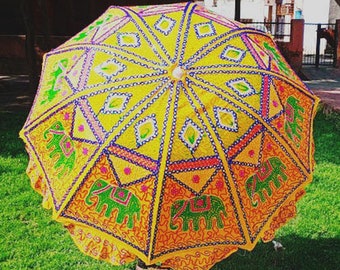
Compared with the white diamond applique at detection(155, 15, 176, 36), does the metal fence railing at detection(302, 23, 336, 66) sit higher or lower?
lower

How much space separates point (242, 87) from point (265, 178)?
0.46 m

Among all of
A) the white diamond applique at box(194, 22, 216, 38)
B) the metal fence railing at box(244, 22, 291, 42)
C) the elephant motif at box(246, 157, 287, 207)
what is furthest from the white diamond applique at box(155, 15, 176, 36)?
the metal fence railing at box(244, 22, 291, 42)

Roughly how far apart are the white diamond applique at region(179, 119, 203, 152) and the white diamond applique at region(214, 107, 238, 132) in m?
0.11

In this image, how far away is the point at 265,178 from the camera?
2.73 meters

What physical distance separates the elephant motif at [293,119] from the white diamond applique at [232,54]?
354mm

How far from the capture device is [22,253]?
4.43 metres

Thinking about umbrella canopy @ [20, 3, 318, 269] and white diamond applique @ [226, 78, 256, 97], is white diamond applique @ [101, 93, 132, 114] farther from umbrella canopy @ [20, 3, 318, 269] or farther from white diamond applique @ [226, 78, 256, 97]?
white diamond applique @ [226, 78, 256, 97]

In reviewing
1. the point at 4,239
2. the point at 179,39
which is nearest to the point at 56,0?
the point at 4,239

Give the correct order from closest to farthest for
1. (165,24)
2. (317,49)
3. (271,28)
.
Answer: (165,24)
(317,49)
(271,28)

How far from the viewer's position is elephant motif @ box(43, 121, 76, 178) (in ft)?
8.89

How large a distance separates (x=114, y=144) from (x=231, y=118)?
1.81 ft

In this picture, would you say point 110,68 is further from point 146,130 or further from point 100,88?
point 146,130

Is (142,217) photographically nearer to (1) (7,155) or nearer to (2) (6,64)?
(1) (7,155)

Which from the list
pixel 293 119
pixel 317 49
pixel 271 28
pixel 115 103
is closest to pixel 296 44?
pixel 317 49
